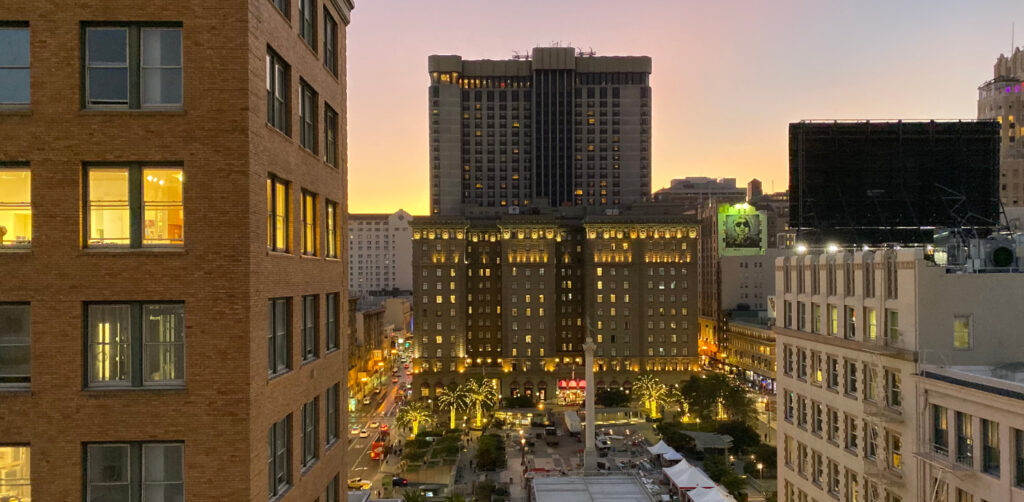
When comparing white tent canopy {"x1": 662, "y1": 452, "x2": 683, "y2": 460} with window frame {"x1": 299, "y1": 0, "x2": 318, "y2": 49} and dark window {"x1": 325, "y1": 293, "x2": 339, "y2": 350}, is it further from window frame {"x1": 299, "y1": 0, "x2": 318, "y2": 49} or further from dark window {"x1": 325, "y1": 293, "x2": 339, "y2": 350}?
window frame {"x1": 299, "y1": 0, "x2": 318, "y2": 49}

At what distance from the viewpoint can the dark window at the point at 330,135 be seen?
25.5 metres

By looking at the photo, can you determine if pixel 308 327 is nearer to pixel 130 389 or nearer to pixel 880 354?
pixel 130 389

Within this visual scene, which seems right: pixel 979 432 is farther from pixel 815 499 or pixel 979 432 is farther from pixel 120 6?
pixel 120 6

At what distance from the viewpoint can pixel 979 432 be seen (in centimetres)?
2894

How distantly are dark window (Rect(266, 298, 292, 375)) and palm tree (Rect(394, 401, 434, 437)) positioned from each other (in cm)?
10963

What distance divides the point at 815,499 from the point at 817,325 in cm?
1084

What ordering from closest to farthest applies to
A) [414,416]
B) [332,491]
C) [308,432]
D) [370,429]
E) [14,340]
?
[14,340]
[308,432]
[332,491]
[414,416]
[370,429]

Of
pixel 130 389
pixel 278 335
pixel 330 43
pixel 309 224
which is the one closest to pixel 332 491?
pixel 278 335

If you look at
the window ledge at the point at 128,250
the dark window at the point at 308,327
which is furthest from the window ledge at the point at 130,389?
the dark window at the point at 308,327

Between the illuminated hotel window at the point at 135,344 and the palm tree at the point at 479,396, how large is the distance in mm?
123981

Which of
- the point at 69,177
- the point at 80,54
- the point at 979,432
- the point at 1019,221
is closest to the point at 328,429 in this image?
the point at 69,177

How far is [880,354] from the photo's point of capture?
121 feet

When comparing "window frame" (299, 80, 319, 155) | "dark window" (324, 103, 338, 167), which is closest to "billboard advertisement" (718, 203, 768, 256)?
"dark window" (324, 103, 338, 167)

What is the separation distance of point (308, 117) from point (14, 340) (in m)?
10.5
